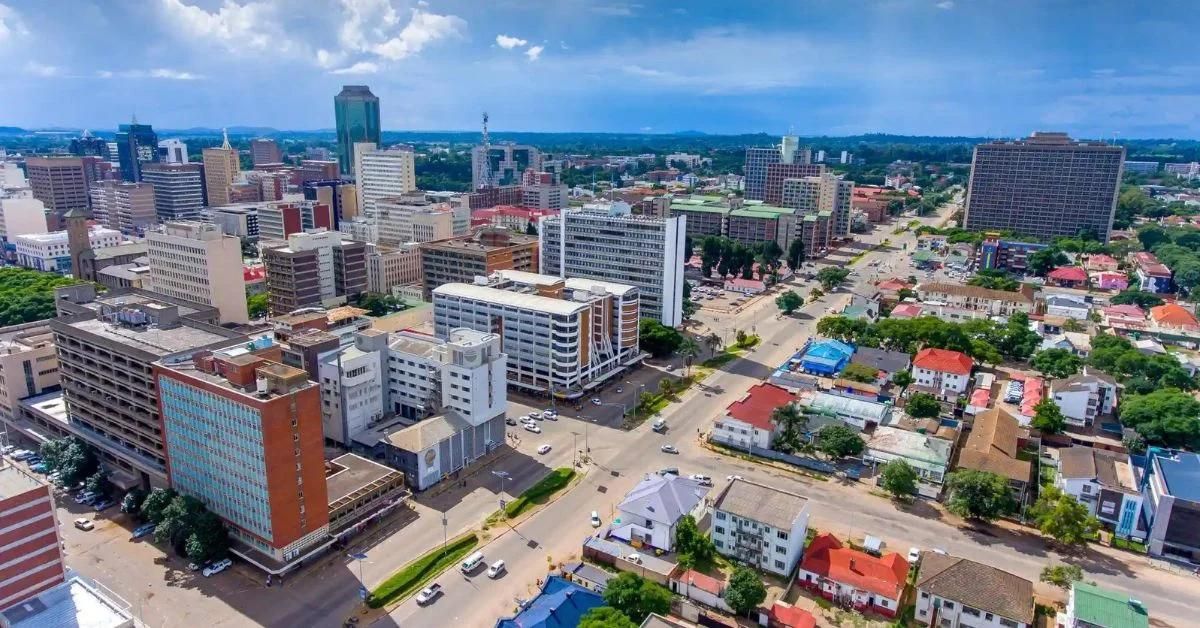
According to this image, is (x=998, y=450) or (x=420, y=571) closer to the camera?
(x=420, y=571)

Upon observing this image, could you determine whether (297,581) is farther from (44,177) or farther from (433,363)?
(44,177)

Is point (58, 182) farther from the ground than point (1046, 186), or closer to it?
closer to it

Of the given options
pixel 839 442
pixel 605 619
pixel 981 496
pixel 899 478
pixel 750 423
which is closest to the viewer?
pixel 605 619

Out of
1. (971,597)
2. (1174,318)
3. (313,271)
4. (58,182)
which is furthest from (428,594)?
(58,182)

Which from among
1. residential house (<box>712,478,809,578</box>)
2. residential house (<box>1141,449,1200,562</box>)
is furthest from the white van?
residential house (<box>1141,449,1200,562</box>)

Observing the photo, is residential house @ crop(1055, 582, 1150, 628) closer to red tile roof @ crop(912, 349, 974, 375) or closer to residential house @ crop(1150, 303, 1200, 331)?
red tile roof @ crop(912, 349, 974, 375)

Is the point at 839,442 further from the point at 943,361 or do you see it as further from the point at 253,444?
the point at 253,444

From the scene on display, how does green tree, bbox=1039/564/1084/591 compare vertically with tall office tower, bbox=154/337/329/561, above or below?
below
